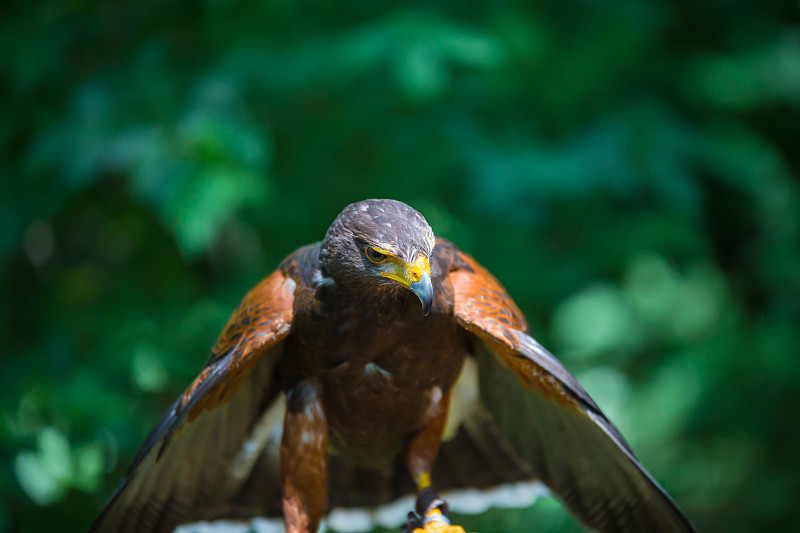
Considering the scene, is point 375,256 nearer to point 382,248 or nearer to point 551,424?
point 382,248

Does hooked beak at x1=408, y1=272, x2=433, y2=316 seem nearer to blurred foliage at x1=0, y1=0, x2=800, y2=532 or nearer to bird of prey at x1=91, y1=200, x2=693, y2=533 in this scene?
bird of prey at x1=91, y1=200, x2=693, y2=533

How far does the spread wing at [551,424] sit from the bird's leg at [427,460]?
0.31 m

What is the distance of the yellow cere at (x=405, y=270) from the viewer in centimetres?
228

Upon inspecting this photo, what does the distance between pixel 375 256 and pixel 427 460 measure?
901mm

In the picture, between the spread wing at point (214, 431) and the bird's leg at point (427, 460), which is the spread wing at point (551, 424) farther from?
the spread wing at point (214, 431)

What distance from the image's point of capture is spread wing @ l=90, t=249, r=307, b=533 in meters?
2.49

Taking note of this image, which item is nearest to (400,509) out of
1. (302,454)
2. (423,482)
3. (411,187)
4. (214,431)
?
(423,482)

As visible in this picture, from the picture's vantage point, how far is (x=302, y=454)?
2.72 meters

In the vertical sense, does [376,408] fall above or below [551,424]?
below

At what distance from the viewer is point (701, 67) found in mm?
5629

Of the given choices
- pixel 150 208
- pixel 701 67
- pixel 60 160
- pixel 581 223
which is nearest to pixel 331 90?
pixel 150 208

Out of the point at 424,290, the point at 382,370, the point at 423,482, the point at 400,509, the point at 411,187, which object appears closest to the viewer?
the point at 424,290

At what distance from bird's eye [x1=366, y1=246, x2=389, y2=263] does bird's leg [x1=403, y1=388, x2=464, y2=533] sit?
2.08 ft

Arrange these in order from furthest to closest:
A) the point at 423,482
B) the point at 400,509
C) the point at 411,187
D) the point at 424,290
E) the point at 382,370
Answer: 1. the point at 411,187
2. the point at 400,509
3. the point at 423,482
4. the point at 382,370
5. the point at 424,290
